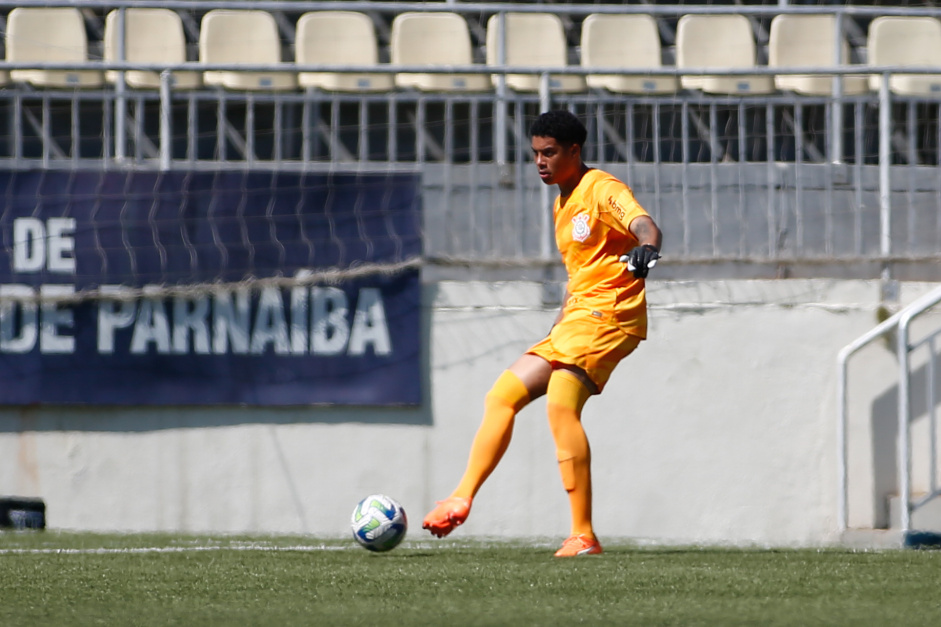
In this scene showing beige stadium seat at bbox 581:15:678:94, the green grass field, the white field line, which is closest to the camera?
the green grass field

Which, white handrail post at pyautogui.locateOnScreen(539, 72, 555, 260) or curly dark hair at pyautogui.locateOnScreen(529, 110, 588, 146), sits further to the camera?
white handrail post at pyautogui.locateOnScreen(539, 72, 555, 260)

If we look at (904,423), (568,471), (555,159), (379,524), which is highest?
(555,159)

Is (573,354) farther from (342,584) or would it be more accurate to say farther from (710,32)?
(710,32)

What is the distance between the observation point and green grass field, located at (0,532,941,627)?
11.9 ft

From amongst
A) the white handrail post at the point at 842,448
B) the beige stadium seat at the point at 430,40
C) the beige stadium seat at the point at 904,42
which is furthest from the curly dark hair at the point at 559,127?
the beige stadium seat at the point at 904,42

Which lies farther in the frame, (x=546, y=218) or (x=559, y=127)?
(x=546, y=218)

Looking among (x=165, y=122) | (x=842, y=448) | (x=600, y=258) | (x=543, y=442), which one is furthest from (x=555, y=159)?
(x=165, y=122)

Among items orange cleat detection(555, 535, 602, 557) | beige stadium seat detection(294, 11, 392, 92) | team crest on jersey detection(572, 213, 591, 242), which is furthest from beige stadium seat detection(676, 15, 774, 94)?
orange cleat detection(555, 535, 602, 557)

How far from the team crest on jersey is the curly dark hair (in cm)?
31

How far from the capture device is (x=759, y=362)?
769cm

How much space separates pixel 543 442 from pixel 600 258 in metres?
2.30

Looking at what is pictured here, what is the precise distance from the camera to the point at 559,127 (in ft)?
18.1

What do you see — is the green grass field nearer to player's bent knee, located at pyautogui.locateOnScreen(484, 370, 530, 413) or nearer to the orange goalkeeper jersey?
player's bent knee, located at pyautogui.locateOnScreen(484, 370, 530, 413)

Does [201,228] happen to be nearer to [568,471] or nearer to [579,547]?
[568,471]
